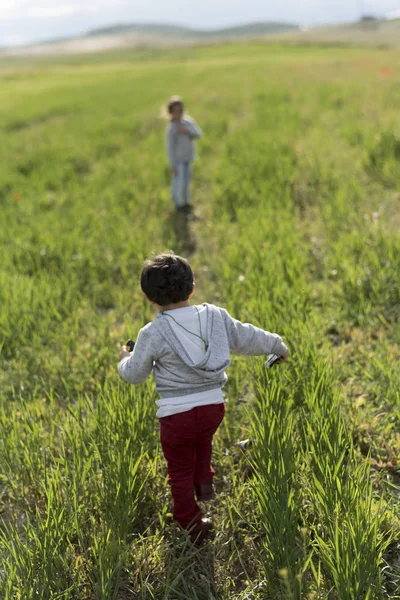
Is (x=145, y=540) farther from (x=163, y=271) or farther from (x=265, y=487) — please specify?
(x=163, y=271)

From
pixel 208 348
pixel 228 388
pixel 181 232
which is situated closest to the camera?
pixel 208 348

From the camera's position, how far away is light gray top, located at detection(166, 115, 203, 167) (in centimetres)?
641

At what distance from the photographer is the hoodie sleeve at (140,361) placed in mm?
2010

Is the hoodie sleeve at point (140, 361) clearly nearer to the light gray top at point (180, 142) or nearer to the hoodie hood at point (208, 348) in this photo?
the hoodie hood at point (208, 348)

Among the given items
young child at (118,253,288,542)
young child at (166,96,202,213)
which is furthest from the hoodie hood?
young child at (166,96,202,213)

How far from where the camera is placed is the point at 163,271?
6.52ft

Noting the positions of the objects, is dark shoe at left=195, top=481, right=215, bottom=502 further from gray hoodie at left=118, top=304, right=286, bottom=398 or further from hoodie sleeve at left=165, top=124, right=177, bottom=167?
hoodie sleeve at left=165, top=124, right=177, bottom=167

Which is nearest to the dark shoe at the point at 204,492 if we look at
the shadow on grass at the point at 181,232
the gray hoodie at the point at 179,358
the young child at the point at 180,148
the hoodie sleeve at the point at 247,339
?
the gray hoodie at the point at 179,358

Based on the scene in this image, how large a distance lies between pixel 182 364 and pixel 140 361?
0.57 feet

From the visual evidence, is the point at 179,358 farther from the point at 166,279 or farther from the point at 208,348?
the point at 166,279

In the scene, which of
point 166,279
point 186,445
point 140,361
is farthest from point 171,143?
point 186,445

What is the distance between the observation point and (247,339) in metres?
2.13

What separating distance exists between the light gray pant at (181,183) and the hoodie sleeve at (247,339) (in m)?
4.60

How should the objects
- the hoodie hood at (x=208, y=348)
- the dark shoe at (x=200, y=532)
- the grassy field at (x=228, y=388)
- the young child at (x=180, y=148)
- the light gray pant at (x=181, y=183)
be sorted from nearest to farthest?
the grassy field at (x=228, y=388)
the hoodie hood at (x=208, y=348)
the dark shoe at (x=200, y=532)
the young child at (x=180, y=148)
the light gray pant at (x=181, y=183)
